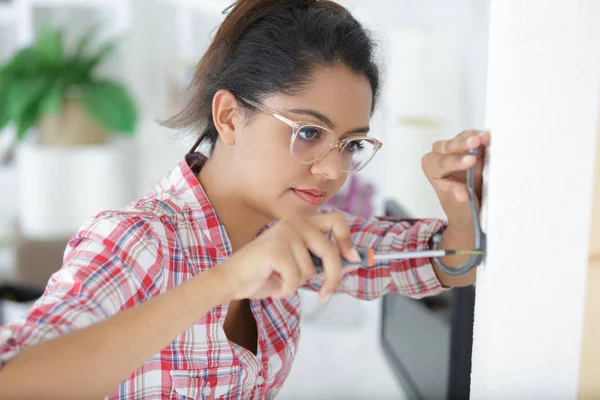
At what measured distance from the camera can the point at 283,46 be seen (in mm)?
1121

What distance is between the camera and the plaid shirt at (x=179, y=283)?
2.59ft

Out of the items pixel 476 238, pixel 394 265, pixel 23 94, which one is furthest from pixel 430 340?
pixel 23 94

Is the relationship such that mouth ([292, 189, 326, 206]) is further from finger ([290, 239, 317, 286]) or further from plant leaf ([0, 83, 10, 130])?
plant leaf ([0, 83, 10, 130])

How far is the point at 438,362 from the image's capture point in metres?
1.48

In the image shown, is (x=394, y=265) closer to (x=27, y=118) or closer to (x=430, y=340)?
(x=430, y=340)

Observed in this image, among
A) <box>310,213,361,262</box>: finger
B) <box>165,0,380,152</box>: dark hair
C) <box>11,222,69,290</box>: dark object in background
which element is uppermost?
<box>165,0,380,152</box>: dark hair

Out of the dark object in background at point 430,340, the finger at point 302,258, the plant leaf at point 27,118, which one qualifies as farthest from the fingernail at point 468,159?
the plant leaf at point 27,118

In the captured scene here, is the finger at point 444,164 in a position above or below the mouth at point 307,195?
above

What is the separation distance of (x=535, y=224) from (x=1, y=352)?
54cm

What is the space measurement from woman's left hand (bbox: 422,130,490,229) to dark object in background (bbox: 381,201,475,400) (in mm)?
257

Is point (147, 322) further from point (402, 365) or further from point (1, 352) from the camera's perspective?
point (402, 365)

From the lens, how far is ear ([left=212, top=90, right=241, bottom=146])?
3.75ft

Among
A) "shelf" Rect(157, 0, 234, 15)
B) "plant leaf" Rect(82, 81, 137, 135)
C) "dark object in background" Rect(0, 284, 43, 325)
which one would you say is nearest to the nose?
"dark object in background" Rect(0, 284, 43, 325)

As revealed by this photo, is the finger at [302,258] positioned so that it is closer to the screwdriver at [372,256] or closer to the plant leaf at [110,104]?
the screwdriver at [372,256]
